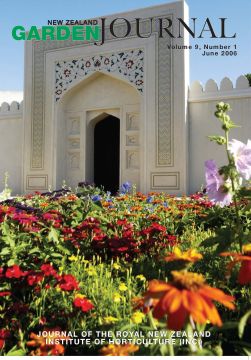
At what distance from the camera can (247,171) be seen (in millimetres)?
1365

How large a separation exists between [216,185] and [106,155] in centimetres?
804

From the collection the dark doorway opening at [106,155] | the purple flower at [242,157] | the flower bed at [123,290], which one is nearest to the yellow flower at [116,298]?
the flower bed at [123,290]

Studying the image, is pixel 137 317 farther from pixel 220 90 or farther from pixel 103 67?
pixel 103 67

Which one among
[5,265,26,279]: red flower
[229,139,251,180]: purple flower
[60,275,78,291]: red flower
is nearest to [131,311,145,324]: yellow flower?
[60,275,78,291]: red flower

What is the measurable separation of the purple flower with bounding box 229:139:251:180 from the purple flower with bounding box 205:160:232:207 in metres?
0.07

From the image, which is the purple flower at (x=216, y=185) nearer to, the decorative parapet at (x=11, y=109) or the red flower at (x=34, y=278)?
the red flower at (x=34, y=278)

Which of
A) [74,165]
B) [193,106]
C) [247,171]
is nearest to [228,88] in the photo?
[193,106]

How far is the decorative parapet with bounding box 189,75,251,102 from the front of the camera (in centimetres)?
771

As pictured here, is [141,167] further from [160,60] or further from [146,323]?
[146,323]

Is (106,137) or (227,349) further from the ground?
(106,137)

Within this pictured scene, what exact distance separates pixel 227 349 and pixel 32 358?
2.31 ft

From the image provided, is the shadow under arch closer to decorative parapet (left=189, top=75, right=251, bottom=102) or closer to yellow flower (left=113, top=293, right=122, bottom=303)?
decorative parapet (left=189, top=75, right=251, bottom=102)

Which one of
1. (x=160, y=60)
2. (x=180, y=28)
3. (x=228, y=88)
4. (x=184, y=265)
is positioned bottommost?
(x=184, y=265)

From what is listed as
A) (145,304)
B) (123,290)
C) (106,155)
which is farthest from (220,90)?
(145,304)
